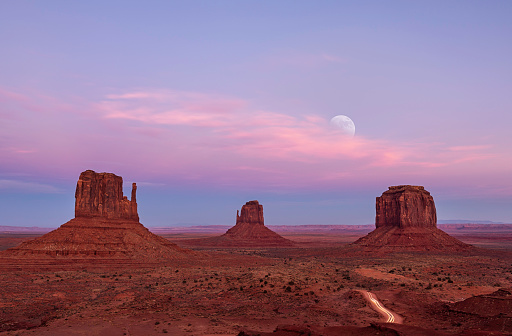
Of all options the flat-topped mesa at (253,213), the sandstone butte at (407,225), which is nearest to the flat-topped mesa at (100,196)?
the sandstone butte at (407,225)

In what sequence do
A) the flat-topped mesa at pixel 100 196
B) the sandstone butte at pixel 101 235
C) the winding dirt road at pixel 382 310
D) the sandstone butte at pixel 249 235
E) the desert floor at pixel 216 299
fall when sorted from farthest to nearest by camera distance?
1. the sandstone butte at pixel 249 235
2. the flat-topped mesa at pixel 100 196
3. the sandstone butte at pixel 101 235
4. the winding dirt road at pixel 382 310
5. the desert floor at pixel 216 299

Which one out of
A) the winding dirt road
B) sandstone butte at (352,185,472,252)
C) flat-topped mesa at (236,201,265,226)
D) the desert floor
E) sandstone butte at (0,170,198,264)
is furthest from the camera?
flat-topped mesa at (236,201,265,226)

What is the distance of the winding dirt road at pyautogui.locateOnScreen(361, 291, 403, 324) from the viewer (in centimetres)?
2553

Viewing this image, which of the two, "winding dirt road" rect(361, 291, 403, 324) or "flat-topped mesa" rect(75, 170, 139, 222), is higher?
"flat-topped mesa" rect(75, 170, 139, 222)

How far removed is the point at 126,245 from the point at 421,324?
5207 centimetres

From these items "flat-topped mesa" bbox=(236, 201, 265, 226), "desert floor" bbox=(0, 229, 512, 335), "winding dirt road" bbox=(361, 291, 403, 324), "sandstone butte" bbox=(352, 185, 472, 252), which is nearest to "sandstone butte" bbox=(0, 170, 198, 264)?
"desert floor" bbox=(0, 229, 512, 335)

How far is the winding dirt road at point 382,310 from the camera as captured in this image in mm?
25531

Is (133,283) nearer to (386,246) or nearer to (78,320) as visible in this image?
(78,320)

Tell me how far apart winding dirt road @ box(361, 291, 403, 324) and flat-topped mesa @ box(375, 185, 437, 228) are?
226 ft

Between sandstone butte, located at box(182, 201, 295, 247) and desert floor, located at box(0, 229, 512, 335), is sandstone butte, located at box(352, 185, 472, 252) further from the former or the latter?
sandstone butte, located at box(182, 201, 295, 247)

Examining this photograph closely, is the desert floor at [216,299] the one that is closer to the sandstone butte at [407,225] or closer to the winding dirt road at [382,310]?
Result: the winding dirt road at [382,310]

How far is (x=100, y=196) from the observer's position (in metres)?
67.6

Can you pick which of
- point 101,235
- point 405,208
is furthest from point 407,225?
point 101,235

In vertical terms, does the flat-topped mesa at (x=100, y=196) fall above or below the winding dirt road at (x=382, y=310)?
above
